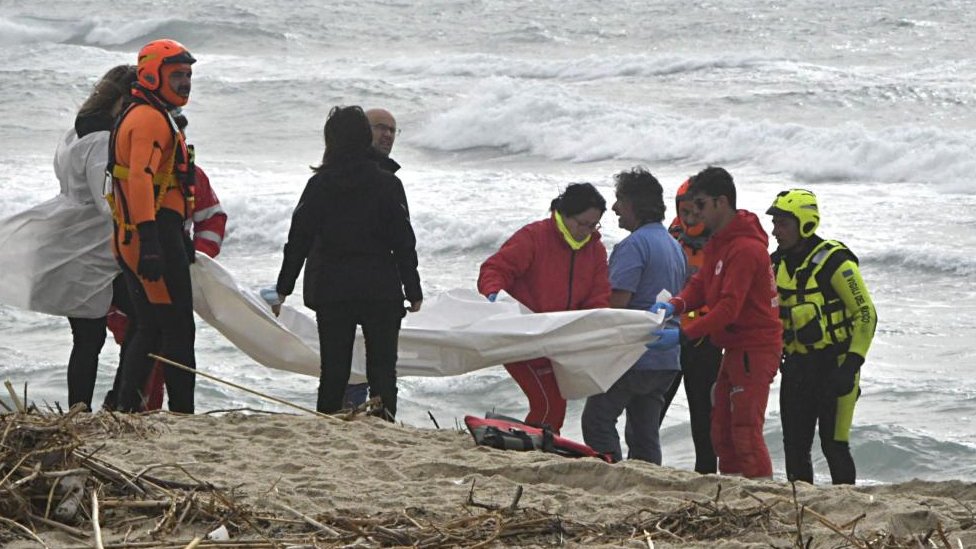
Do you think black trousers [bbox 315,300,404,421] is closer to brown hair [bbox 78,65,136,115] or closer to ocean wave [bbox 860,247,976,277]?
brown hair [bbox 78,65,136,115]

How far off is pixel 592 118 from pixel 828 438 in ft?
62.2

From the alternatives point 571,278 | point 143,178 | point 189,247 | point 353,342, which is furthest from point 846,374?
point 143,178

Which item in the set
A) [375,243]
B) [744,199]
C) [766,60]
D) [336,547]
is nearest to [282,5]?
[766,60]

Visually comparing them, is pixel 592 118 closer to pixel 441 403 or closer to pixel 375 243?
pixel 441 403

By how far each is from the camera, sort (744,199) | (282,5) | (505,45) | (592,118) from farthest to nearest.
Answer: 1. (282,5)
2. (505,45)
3. (592,118)
4. (744,199)

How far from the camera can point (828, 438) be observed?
713cm

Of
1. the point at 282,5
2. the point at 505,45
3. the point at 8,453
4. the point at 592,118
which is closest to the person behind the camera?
the point at 8,453

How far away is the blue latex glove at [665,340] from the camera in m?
7.09

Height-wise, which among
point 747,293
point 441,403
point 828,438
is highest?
point 747,293

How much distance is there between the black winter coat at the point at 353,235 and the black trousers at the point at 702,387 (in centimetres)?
143

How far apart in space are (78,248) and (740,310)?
3.18 meters

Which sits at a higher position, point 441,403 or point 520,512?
point 520,512

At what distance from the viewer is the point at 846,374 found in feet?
22.6

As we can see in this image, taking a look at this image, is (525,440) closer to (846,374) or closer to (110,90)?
(846,374)
